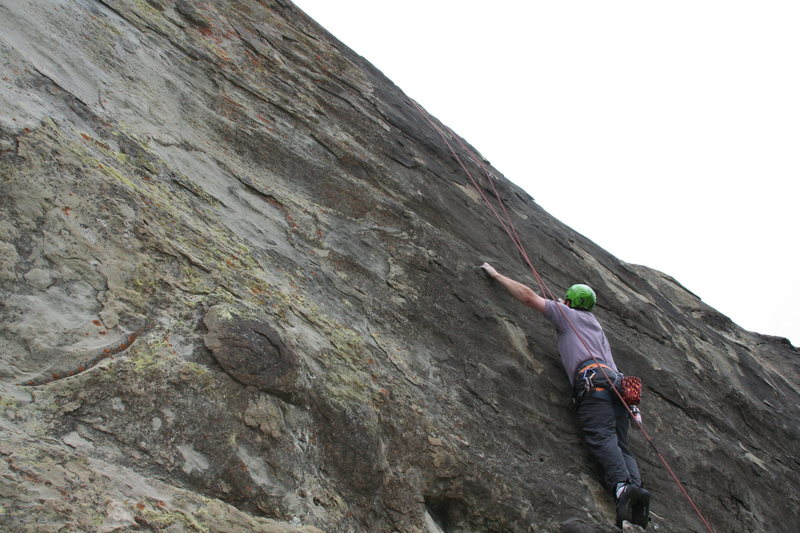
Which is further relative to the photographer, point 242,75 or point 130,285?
point 242,75

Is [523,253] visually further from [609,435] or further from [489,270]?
[609,435]

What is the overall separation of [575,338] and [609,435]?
107cm

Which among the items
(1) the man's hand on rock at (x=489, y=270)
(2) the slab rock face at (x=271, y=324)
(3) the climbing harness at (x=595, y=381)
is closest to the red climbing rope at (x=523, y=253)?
(3) the climbing harness at (x=595, y=381)

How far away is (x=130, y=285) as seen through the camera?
3.61m

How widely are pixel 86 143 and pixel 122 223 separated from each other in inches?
31.1

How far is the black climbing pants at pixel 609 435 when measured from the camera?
5309 millimetres

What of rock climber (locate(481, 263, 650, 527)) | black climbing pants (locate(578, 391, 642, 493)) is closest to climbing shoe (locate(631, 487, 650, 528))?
rock climber (locate(481, 263, 650, 527))

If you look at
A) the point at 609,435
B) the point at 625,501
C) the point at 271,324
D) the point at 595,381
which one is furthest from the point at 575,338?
the point at 271,324

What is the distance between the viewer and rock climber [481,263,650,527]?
204 inches

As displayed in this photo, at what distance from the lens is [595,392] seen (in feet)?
18.7

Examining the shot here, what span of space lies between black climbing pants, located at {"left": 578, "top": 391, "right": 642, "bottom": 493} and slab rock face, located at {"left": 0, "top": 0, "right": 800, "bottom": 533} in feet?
0.53

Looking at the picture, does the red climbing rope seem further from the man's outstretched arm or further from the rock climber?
the man's outstretched arm

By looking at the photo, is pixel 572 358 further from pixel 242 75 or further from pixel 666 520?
pixel 242 75

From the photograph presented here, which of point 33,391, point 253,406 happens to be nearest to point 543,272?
point 253,406
